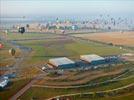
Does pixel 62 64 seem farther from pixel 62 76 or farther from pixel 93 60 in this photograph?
pixel 93 60

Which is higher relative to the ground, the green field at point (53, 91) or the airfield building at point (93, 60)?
the airfield building at point (93, 60)

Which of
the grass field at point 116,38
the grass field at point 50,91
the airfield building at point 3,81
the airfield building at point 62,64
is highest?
the grass field at point 116,38

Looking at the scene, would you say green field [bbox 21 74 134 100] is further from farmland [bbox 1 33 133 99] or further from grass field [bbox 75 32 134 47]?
grass field [bbox 75 32 134 47]

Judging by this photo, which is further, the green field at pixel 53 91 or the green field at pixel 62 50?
the green field at pixel 62 50

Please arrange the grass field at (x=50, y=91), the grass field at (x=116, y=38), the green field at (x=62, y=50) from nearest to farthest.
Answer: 1. the grass field at (x=50, y=91)
2. the green field at (x=62, y=50)
3. the grass field at (x=116, y=38)

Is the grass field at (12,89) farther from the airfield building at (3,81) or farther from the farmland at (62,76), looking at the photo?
the farmland at (62,76)

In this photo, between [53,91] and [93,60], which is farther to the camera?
[93,60]

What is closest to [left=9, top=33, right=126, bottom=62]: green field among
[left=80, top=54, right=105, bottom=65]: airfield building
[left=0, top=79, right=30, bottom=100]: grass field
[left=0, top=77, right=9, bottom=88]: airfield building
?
[left=80, top=54, right=105, bottom=65]: airfield building

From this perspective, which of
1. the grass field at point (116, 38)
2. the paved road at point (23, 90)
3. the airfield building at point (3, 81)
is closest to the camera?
the paved road at point (23, 90)

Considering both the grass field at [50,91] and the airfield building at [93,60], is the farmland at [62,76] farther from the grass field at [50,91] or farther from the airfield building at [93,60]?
the airfield building at [93,60]

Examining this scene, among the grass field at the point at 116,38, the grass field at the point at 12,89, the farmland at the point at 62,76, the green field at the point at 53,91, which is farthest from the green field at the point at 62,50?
the green field at the point at 53,91

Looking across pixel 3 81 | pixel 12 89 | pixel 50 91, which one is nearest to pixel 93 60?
pixel 50 91
